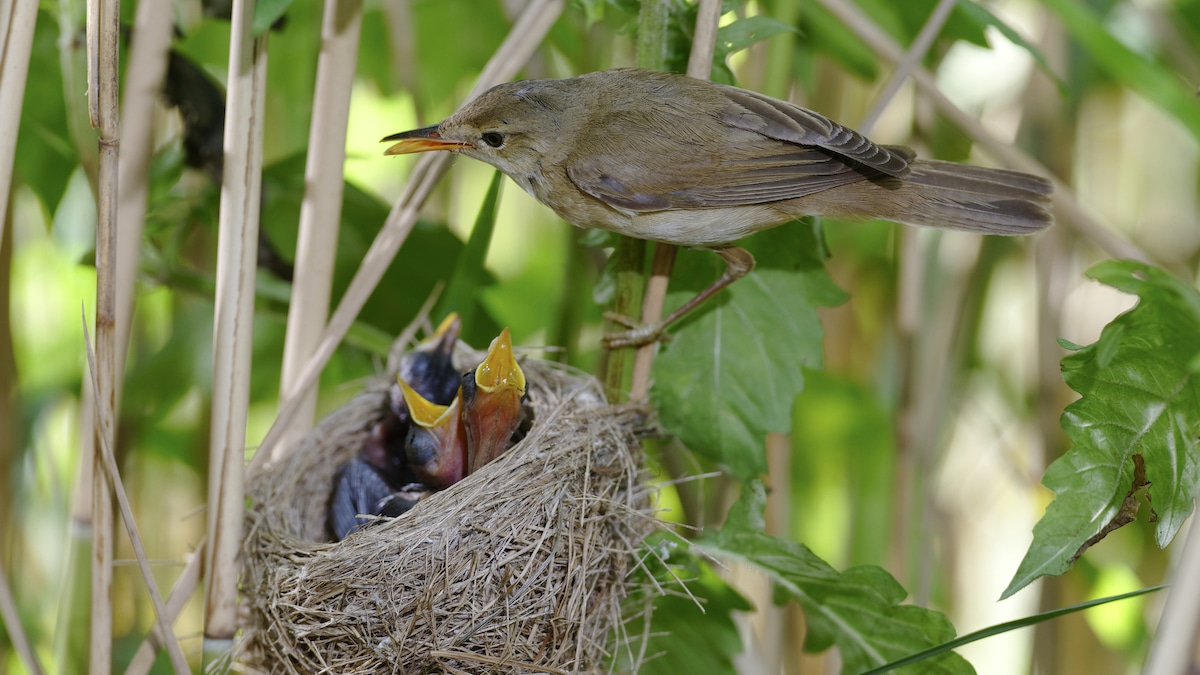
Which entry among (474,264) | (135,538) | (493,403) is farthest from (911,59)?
(135,538)

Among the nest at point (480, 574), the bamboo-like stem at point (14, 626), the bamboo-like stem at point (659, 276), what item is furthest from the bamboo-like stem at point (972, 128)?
the bamboo-like stem at point (14, 626)

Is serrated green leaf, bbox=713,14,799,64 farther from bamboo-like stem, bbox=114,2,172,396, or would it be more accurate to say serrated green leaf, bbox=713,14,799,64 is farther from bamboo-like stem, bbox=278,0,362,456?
bamboo-like stem, bbox=114,2,172,396

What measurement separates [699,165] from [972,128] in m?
0.55

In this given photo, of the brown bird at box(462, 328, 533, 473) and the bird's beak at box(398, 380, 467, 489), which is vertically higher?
the brown bird at box(462, 328, 533, 473)

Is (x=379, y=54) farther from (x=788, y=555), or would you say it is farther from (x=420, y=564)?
(x=788, y=555)

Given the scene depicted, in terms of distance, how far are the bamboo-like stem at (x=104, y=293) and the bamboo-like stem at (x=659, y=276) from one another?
798 mm

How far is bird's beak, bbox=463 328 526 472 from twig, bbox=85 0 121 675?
58 centimetres

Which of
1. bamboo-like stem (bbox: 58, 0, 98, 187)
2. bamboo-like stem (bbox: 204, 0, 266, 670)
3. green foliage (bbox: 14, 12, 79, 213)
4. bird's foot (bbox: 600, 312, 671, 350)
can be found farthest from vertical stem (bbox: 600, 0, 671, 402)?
green foliage (bbox: 14, 12, 79, 213)

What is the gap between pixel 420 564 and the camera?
1.45 metres

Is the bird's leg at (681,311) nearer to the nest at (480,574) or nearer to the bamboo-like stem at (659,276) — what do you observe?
the bamboo-like stem at (659,276)

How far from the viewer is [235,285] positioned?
4.46ft

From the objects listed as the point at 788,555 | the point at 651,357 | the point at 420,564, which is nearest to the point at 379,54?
the point at 651,357

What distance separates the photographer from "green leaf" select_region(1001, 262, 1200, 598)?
112cm

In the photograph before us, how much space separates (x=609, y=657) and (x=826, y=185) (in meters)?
0.90
